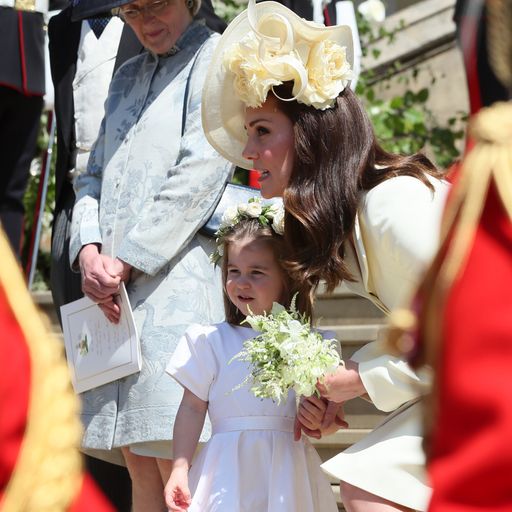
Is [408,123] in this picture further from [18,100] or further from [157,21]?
[157,21]

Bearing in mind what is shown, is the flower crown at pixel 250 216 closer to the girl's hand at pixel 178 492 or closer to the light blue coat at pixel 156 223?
the light blue coat at pixel 156 223

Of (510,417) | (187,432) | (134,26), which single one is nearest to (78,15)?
(134,26)

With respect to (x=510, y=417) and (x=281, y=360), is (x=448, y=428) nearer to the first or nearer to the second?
(x=510, y=417)

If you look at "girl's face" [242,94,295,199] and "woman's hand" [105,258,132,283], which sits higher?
"girl's face" [242,94,295,199]

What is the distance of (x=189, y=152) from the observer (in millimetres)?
3885

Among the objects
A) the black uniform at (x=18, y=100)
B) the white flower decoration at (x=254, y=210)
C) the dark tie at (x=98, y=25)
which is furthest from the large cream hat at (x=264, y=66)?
the black uniform at (x=18, y=100)

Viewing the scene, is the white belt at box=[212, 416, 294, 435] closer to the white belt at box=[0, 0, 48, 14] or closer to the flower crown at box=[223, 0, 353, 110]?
the flower crown at box=[223, 0, 353, 110]

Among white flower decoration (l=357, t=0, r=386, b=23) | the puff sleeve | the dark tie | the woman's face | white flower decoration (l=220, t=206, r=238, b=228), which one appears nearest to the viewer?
the puff sleeve

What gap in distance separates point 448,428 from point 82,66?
3424 mm

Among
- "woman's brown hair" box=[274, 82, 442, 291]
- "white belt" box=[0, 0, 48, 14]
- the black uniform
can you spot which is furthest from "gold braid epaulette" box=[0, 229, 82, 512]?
"white belt" box=[0, 0, 48, 14]

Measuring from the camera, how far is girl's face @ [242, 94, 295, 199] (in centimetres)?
342

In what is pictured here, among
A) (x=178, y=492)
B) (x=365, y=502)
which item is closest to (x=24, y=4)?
(x=178, y=492)

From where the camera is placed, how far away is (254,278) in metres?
3.71

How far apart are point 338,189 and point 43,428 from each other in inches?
75.8
